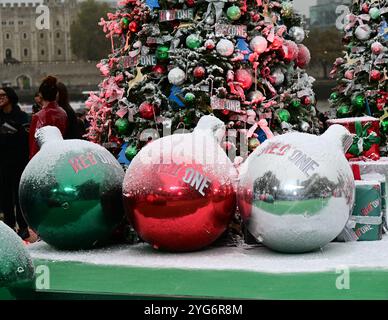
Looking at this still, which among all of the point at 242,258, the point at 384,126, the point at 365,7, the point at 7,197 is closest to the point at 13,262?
the point at 242,258

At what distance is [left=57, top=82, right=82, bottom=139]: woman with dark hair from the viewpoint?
6.07 meters

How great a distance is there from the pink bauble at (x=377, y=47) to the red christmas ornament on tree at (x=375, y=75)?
0.72ft

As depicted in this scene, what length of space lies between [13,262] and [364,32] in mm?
7061

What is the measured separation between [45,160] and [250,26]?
6.60ft

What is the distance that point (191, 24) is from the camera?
5.67 m

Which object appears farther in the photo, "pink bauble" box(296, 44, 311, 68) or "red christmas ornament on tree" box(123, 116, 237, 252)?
"pink bauble" box(296, 44, 311, 68)

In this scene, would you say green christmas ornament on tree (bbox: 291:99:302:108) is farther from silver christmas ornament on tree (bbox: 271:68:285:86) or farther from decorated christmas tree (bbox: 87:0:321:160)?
silver christmas ornament on tree (bbox: 271:68:285:86)

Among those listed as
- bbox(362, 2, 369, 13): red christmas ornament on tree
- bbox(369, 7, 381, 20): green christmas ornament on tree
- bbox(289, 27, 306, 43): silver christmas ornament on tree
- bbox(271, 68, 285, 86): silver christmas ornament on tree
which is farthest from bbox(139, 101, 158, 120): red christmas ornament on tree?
bbox(362, 2, 369, 13): red christmas ornament on tree

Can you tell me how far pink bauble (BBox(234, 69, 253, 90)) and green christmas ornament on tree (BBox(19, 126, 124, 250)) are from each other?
131 cm

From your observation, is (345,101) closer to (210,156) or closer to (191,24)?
(191,24)

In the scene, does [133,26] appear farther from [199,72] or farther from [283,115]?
[283,115]

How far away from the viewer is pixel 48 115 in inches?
231

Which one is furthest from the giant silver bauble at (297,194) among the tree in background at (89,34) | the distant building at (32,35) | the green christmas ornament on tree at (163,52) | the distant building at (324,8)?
the distant building at (32,35)

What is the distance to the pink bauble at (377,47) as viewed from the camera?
29.6 feet
